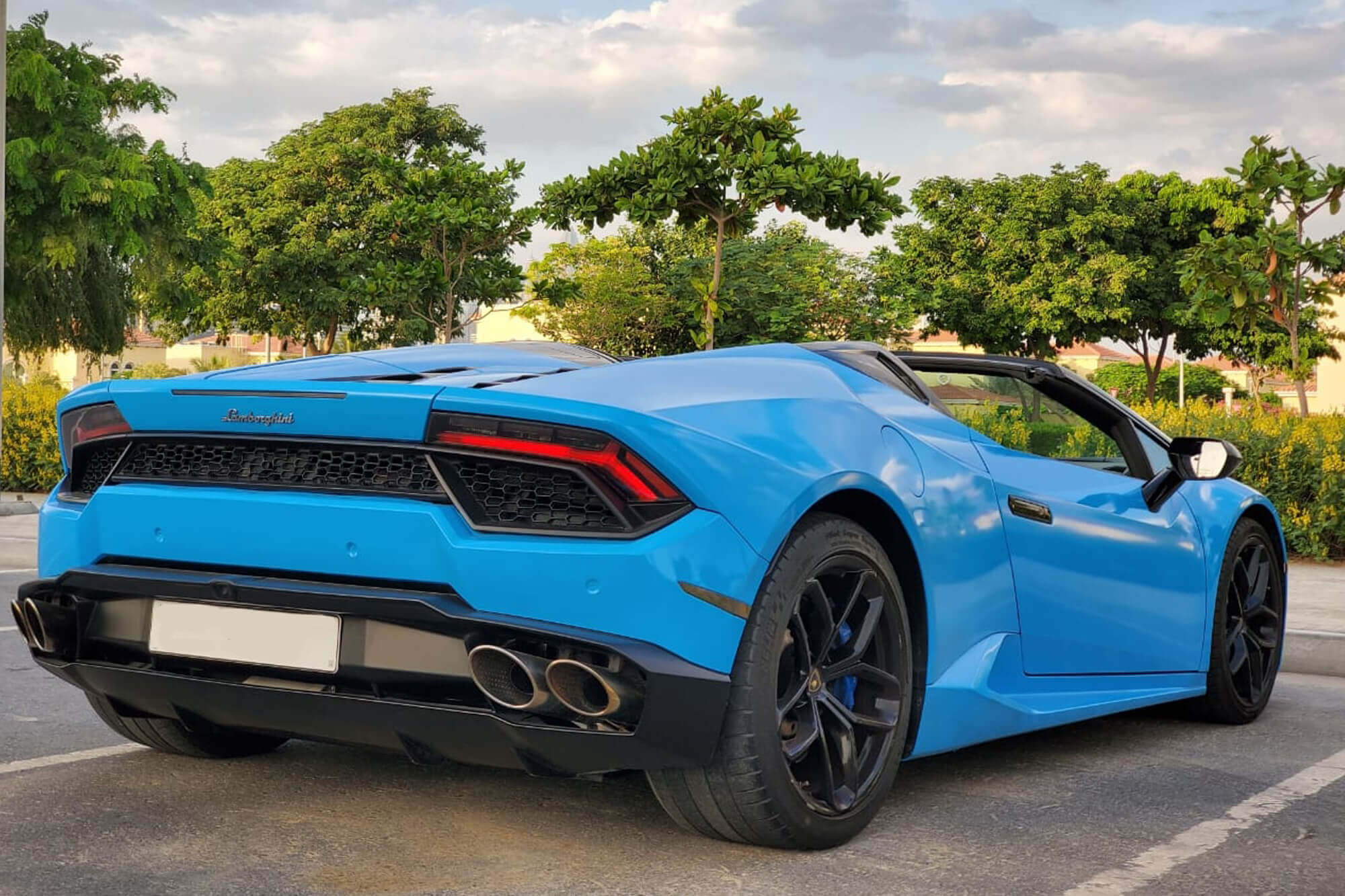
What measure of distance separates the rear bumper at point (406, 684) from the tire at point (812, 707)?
0.13 metres

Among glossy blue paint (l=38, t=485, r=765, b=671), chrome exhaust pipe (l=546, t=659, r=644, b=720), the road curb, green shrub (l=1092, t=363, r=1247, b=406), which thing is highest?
glossy blue paint (l=38, t=485, r=765, b=671)

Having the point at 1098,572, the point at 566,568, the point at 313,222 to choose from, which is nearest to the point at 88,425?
the point at 566,568

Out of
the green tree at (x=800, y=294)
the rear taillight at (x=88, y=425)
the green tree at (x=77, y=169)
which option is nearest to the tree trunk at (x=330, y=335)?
the green tree at (x=800, y=294)

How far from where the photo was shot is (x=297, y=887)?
3.14m

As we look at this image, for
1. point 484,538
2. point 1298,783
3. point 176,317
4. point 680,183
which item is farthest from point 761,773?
point 176,317

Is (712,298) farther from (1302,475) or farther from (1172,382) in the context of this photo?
(1172,382)

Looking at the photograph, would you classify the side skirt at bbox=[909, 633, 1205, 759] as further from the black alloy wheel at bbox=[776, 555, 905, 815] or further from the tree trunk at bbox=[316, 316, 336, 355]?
the tree trunk at bbox=[316, 316, 336, 355]

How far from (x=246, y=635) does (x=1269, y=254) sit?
593 inches

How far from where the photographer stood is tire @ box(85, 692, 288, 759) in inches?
165

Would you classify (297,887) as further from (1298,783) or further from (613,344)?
(613,344)

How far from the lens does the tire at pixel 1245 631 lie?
534 cm

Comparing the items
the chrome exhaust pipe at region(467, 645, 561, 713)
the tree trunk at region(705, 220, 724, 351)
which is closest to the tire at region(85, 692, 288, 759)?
the chrome exhaust pipe at region(467, 645, 561, 713)

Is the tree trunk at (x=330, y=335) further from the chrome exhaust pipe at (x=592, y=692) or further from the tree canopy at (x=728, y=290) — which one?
the chrome exhaust pipe at (x=592, y=692)

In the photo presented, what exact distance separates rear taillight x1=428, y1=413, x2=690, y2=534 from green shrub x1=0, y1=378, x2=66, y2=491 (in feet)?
50.6
